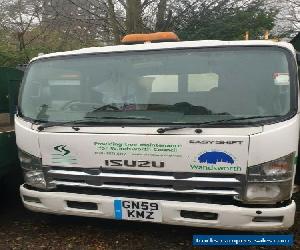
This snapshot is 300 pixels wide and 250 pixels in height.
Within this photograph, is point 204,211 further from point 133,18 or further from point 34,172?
point 133,18

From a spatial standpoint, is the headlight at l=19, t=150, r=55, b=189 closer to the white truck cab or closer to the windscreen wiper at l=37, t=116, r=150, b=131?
the white truck cab

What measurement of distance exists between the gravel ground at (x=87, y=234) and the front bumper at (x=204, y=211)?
1.39 ft

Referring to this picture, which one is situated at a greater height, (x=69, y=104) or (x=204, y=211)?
(x=69, y=104)

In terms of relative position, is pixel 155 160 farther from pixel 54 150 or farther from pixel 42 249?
pixel 42 249

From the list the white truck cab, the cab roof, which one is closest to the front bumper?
the white truck cab

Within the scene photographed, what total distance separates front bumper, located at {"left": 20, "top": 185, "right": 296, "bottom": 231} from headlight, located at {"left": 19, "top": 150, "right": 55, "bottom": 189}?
0.13 meters

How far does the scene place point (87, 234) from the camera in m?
4.41

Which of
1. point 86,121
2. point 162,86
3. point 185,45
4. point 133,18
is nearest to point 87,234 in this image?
point 86,121

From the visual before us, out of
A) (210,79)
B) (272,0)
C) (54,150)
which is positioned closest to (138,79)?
(210,79)

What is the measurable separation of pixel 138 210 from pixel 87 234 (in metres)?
0.92

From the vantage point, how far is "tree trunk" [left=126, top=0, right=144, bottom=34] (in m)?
11.5

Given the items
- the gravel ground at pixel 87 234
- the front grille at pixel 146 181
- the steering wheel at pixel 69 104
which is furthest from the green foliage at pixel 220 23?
the front grille at pixel 146 181

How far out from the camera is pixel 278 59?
11.9 ft

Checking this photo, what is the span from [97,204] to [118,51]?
4.91 ft
